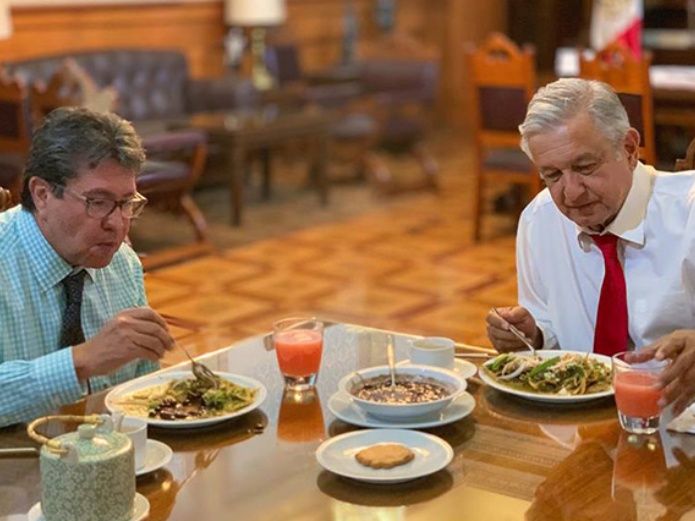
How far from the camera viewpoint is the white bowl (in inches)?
76.7

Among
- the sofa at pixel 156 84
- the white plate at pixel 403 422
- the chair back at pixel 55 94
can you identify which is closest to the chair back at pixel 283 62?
the sofa at pixel 156 84

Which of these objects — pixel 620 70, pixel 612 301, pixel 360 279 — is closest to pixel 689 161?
pixel 612 301

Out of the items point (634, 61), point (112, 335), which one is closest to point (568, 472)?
point (112, 335)

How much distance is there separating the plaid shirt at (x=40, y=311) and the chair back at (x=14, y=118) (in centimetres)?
358

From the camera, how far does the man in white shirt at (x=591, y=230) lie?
7.30 feet

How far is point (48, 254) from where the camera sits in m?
2.18

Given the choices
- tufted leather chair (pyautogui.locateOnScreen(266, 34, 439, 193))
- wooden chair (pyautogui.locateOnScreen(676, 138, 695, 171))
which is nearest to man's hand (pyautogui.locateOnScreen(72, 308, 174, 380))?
wooden chair (pyautogui.locateOnScreen(676, 138, 695, 171))

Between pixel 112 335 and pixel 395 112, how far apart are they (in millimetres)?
6041

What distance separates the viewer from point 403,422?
6.46ft

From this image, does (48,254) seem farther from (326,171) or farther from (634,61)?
(326,171)

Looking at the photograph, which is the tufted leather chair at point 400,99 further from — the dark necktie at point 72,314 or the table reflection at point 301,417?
the table reflection at point 301,417

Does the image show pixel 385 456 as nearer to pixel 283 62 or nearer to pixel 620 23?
pixel 620 23

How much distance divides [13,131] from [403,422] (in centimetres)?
436

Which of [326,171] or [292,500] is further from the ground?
[292,500]
